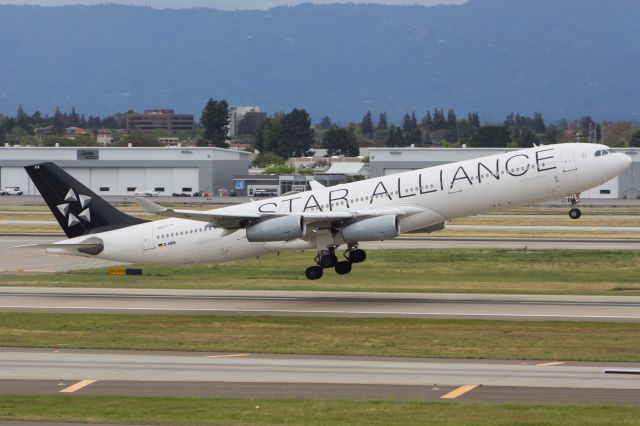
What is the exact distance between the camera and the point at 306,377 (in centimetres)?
3422

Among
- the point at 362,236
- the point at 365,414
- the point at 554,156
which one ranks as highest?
the point at 554,156

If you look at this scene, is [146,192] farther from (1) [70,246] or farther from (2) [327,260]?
(2) [327,260]

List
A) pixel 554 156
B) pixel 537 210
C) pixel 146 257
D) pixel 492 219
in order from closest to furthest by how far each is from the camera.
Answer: pixel 554 156 < pixel 146 257 < pixel 492 219 < pixel 537 210

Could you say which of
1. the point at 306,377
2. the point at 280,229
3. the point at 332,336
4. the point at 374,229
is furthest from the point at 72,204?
the point at 306,377

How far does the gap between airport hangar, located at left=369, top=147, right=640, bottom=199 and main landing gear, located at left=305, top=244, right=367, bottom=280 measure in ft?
321

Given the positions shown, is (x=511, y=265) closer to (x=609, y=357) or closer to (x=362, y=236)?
(x=362, y=236)

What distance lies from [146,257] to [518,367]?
84.8 ft

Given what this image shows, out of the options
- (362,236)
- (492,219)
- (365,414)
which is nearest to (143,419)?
(365,414)

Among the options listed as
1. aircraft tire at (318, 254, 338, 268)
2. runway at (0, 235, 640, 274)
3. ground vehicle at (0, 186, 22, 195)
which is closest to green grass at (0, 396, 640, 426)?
aircraft tire at (318, 254, 338, 268)

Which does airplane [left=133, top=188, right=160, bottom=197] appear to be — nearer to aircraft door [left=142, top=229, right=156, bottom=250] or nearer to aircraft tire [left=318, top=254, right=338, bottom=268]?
aircraft door [left=142, top=229, right=156, bottom=250]

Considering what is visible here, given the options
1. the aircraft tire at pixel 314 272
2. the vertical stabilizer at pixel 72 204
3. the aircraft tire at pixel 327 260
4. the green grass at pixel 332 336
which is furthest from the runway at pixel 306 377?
the vertical stabilizer at pixel 72 204

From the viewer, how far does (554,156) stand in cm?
5159

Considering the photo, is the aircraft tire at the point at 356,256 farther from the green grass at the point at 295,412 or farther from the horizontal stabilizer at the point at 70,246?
the green grass at the point at 295,412

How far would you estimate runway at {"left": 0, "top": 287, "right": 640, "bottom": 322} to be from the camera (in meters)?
48.0
